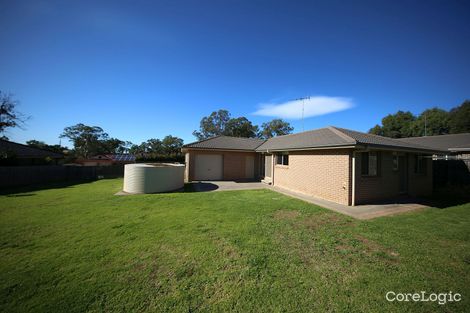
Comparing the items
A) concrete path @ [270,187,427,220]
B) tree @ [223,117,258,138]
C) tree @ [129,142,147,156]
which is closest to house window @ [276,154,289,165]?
concrete path @ [270,187,427,220]

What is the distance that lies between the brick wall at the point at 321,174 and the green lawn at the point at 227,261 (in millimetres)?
1939

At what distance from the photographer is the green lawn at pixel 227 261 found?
2725 millimetres

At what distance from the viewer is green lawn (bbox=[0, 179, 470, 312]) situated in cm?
272

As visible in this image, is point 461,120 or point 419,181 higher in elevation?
point 461,120

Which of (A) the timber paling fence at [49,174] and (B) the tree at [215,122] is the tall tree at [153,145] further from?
(A) the timber paling fence at [49,174]

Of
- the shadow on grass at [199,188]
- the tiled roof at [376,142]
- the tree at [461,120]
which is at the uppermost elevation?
the tree at [461,120]

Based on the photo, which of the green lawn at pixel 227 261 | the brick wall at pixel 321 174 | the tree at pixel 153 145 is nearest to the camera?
the green lawn at pixel 227 261

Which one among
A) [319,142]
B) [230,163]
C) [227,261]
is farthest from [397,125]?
[227,261]

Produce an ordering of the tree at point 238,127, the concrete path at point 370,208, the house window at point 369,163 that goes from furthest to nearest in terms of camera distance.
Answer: the tree at point 238,127
the house window at point 369,163
the concrete path at point 370,208

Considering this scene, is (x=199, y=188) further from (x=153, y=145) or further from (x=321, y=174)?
(x=153, y=145)

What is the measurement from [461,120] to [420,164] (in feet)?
122

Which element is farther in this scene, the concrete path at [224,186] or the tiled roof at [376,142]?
the concrete path at [224,186]

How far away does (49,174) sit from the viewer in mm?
16719

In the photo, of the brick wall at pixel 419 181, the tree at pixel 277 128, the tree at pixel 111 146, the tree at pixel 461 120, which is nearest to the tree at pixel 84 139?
the tree at pixel 111 146
